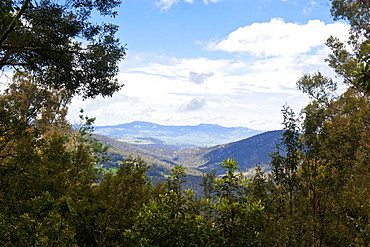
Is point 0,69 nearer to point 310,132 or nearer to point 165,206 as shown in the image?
point 165,206

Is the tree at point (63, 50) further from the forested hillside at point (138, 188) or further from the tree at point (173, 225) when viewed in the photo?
the tree at point (173, 225)

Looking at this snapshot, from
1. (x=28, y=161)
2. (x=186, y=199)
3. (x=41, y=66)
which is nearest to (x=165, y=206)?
(x=186, y=199)

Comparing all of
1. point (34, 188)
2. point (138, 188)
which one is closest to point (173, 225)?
point (138, 188)

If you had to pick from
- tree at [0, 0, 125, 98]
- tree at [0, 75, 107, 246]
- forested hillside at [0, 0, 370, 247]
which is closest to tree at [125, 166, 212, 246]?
forested hillside at [0, 0, 370, 247]

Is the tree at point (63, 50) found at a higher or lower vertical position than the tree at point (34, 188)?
higher

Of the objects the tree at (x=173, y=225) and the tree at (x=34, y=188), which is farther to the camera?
the tree at (x=173, y=225)

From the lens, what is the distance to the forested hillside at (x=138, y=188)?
414 cm

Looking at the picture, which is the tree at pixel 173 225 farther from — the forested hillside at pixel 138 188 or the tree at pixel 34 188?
the tree at pixel 34 188

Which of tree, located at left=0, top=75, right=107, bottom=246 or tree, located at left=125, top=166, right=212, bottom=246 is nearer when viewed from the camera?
tree, located at left=0, top=75, right=107, bottom=246

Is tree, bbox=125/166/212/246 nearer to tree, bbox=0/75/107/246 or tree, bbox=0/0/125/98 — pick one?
tree, bbox=0/75/107/246

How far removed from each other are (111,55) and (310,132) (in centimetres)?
660

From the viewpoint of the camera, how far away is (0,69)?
7348 mm

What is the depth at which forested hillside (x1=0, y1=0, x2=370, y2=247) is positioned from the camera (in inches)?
163

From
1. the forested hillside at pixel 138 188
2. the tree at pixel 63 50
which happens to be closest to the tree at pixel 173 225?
the forested hillside at pixel 138 188
